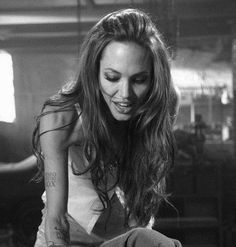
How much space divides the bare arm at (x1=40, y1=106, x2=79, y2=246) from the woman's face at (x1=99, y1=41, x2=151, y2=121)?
10cm

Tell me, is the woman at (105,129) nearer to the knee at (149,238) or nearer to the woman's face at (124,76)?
the woman's face at (124,76)

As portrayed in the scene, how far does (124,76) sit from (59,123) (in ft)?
0.57

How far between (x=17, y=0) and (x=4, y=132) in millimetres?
561

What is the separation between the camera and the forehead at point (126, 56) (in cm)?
92

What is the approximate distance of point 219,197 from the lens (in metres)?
1.91

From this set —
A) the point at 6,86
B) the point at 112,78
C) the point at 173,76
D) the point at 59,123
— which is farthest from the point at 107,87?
the point at 6,86

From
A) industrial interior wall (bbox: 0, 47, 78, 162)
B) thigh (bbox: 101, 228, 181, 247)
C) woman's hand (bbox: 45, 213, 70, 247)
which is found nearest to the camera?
thigh (bbox: 101, 228, 181, 247)

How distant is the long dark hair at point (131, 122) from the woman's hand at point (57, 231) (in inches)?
4.7

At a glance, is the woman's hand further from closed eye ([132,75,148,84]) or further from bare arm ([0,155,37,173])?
bare arm ([0,155,37,173])

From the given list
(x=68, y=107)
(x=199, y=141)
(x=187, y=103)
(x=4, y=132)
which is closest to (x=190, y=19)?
(x=187, y=103)

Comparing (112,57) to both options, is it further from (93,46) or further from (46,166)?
(46,166)

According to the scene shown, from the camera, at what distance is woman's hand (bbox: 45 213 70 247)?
3.01 feet

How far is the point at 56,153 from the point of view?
949 millimetres

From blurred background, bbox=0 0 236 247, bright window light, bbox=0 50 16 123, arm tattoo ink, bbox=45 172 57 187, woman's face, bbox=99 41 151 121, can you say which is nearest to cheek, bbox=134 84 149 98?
woman's face, bbox=99 41 151 121
